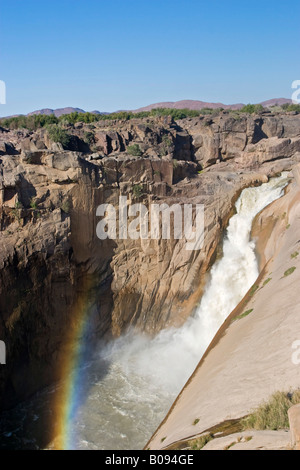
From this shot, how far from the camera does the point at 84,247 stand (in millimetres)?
19812

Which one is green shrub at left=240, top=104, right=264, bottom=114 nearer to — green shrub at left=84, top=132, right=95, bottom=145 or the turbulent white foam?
the turbulent white foam

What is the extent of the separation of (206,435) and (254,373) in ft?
9.07

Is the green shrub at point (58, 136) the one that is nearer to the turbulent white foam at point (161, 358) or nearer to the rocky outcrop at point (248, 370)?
the turbulent white foam at point (161, 358)

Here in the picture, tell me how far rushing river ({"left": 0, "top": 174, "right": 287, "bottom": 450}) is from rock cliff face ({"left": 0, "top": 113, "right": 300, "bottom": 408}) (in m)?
0.76

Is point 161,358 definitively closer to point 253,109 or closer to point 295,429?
point 295,429

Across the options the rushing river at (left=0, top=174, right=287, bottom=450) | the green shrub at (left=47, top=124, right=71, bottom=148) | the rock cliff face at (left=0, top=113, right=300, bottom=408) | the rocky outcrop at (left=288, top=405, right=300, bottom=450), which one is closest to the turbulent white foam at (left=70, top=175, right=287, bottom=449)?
the rushing river at (left=0, top=174, right=287, bottom=450)

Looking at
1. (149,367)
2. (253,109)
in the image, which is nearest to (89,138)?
(149,367)

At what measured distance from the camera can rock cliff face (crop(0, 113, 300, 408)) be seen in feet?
57.2

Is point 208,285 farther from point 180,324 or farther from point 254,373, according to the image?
point 254,373

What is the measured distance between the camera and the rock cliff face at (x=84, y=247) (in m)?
17.4

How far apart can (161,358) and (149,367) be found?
2.77 ft

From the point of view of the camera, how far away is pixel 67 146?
2280 cm

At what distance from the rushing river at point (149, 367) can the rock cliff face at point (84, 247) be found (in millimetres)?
757

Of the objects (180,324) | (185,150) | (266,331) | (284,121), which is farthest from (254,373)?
(284,121)
